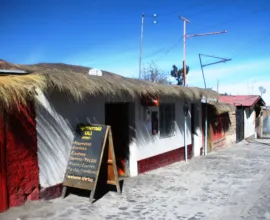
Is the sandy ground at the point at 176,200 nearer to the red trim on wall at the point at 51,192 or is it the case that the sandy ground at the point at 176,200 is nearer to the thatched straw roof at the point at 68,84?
the red trim on wall at the point at 51,192

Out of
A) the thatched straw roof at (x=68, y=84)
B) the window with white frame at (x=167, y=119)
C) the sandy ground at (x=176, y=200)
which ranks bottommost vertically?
the sandy ground at (x=176, y=200)

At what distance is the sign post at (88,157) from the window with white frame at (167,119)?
169 inches

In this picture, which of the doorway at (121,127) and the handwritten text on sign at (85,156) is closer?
the handwritten text on sign at (85,156)

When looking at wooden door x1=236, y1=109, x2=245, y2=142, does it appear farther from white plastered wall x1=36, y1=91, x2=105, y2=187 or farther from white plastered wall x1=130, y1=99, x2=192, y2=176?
white plastered wall x1=36, y1=91, x2=105, y2=187

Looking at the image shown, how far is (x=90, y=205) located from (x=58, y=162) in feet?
3.38

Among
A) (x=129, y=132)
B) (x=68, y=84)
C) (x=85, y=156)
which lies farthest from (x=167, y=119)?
(x=68, y=84)

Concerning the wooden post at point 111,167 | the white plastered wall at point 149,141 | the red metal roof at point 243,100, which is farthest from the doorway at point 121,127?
the red metal roof at point 243,100

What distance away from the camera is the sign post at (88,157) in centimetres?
646

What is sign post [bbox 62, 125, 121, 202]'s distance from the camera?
6463 mm

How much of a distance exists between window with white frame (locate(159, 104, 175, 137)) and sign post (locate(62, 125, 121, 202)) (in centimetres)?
429

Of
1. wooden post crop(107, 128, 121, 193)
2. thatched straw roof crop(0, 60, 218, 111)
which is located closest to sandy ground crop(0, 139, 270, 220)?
wooden post crop(107, 128, 121, 193)

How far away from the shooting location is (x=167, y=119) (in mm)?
11445

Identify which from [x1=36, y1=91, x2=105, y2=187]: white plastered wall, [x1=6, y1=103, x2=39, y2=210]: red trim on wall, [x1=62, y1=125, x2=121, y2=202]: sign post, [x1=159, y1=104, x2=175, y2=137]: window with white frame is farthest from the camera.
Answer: [x1=159, y1=104, x2=175, y2=137]: window with white frame

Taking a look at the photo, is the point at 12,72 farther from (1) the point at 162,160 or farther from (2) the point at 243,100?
(2) the point at 243,100
